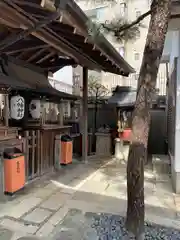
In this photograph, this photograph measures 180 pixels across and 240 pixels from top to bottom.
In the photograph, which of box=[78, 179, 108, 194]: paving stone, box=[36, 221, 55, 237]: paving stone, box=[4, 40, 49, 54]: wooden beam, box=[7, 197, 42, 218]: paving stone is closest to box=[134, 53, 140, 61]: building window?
box=[4, 40, 49, 54]: wooden beam

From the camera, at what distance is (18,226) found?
3.20 meters

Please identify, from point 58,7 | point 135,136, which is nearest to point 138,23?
point 58,7

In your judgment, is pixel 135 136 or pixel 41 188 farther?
pixel 41 188

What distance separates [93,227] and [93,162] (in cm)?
445

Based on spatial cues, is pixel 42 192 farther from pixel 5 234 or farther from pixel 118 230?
pixel 118 230

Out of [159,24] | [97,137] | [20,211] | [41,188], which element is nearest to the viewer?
[159,24]

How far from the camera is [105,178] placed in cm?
572

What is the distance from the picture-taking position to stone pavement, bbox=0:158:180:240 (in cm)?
312

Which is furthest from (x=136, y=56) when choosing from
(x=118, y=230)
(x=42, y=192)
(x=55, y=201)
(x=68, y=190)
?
(x=118, y=230)

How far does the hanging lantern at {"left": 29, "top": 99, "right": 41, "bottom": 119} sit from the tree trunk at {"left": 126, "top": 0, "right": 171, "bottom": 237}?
3.16 meters

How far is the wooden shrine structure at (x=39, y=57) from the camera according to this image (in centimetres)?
317

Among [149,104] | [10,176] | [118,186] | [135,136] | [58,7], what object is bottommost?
[118,186]

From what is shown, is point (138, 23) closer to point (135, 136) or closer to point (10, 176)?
point (135, 136)

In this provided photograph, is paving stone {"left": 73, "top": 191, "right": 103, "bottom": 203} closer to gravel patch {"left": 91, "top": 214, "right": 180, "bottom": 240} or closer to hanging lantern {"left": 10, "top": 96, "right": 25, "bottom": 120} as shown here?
gravel patch {"left": 91, "top": 214, "right": 180, "bottom": 240}
